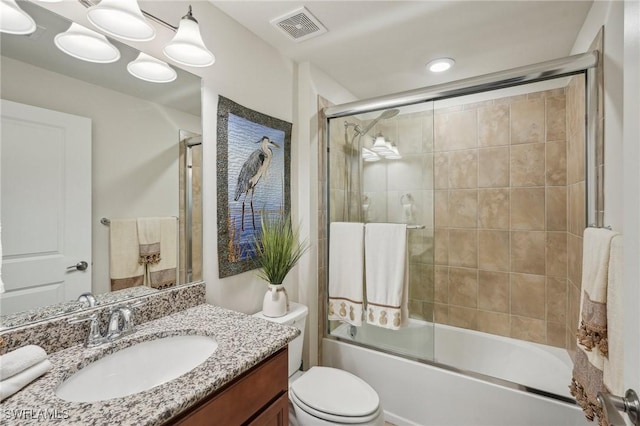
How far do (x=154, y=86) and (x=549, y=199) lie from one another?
2.54 m

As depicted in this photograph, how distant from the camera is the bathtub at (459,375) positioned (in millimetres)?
1514

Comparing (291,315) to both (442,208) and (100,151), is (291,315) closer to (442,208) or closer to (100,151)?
(100,151)

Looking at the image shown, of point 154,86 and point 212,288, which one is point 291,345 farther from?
point 154,86

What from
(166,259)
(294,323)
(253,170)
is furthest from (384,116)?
(166,259)

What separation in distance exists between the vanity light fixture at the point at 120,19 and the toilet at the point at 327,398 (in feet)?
4.59

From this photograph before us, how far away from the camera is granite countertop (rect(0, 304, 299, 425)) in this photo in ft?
2.13

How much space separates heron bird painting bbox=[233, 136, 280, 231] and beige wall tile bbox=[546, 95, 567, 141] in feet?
6.39

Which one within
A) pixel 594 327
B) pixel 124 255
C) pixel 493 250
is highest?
pixel 124 255

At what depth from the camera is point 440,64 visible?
2082 mm

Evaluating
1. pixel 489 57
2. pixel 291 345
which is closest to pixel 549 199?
pixel 489 57

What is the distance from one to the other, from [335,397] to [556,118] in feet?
7.65

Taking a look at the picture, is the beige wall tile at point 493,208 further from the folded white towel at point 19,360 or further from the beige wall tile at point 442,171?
the folded white towel at point 19,360

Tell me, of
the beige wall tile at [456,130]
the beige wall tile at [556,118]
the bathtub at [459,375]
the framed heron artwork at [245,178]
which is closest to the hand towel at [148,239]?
the framed heron artwork at [245,178]

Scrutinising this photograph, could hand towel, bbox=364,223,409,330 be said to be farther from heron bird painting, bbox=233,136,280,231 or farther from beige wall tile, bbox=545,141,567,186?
beige wall tile, bbox=545,141,567,186
